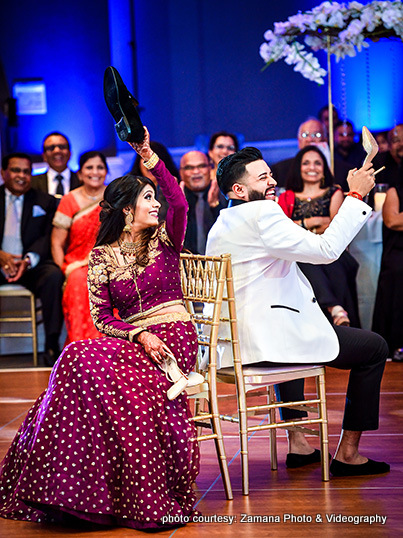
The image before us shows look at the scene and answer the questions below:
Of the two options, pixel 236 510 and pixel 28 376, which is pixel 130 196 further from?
pixel 28 376

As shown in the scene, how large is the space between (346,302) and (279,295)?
2.75 m

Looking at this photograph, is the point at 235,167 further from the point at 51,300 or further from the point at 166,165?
the point at 51,300

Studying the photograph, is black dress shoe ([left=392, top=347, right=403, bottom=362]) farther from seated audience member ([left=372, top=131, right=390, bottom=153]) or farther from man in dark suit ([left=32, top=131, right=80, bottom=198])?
man in dark suit ([left=32, top=131, right=80, bottom=198])

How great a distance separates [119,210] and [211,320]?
0.51 m

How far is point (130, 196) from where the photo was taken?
10.1 feet

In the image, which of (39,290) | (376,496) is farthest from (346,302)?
(376,496)

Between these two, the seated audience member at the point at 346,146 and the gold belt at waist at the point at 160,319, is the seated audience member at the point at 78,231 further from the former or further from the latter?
the gold belt at waist at the point at 160,319

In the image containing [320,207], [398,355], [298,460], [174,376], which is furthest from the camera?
[320,207]

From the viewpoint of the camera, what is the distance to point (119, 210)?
3080 mm

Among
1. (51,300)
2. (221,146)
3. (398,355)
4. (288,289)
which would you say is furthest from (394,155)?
(288,289)

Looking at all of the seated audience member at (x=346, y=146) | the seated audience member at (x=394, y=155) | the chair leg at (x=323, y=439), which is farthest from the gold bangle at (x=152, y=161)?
the seated audience member at (x=346, y=146)

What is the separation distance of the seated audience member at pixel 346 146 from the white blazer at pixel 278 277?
379cm

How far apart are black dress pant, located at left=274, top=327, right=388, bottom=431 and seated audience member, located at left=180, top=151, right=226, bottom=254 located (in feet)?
9.80

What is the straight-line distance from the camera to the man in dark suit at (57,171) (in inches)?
258
